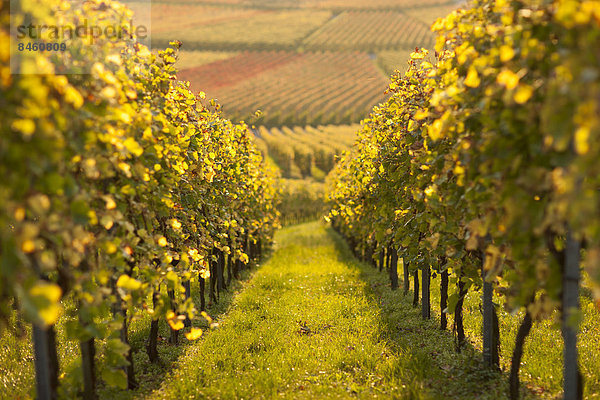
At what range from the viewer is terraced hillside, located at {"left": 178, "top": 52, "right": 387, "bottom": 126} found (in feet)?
270

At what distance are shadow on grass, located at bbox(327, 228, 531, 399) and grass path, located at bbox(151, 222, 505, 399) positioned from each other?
2 cm

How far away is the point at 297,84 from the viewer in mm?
101188

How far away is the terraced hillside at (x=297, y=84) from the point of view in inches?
3243

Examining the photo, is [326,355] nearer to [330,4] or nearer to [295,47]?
[295,47]

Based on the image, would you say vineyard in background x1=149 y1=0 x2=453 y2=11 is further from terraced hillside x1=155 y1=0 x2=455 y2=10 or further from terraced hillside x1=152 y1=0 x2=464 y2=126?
terraced hillside x1=152 y1=0 x2=464 y2=126

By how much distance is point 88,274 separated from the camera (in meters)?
3.53

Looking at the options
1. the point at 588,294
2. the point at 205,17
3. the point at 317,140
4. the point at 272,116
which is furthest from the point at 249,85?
the point at 588,294

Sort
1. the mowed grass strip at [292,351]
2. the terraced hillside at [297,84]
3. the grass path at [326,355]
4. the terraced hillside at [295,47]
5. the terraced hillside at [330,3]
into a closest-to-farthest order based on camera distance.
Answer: the grass path at [326,355] < the mowed grass strip at [292,351] < the terraced hillside at [297,84] < the terraced hillside at [295,47] < the terraced hillside at [330,3]

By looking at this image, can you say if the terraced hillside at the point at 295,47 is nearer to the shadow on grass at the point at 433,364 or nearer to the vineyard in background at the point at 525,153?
the shadow on grass at the point at 433,364

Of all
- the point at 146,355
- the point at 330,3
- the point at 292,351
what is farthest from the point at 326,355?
the point at 330,3

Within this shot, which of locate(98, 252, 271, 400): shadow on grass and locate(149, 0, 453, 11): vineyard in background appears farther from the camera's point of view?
locate(149, 0, 453, 11): vineyard in background

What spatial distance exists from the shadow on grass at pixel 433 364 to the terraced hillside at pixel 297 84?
66219 millimetres
